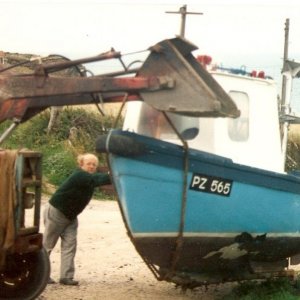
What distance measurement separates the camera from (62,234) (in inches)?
382

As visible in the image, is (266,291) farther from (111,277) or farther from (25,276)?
(25,276)

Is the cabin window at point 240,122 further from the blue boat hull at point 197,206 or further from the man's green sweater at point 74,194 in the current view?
the man's green sweater at point 74,194

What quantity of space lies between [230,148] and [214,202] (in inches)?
42.7

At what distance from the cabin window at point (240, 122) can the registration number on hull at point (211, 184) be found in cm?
105

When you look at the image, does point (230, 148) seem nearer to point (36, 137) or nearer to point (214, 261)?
point (214, 261)

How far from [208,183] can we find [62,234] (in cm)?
264

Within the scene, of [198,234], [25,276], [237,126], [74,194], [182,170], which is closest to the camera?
[182,170]

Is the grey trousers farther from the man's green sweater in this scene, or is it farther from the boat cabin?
the boat cabin

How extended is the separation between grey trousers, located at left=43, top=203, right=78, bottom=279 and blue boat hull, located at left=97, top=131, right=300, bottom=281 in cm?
174

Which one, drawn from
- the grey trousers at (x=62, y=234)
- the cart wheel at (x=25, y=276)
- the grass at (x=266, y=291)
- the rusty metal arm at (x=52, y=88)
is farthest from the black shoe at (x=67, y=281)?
the rusty metal arm at (x=52, y=88)

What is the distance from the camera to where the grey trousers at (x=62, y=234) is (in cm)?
950

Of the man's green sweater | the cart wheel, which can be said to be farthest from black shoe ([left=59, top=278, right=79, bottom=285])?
the cart wheel

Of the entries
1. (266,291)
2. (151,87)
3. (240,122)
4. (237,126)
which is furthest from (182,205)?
(266,291)

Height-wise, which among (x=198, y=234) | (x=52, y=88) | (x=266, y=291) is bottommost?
(x=266, y=291)
